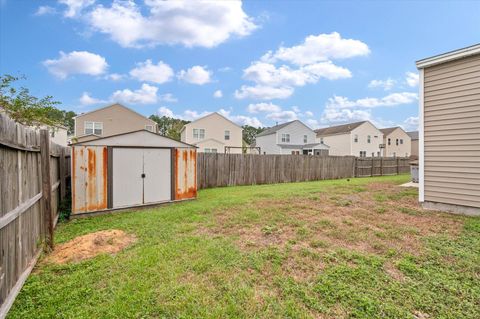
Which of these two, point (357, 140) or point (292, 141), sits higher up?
point (357, 140)

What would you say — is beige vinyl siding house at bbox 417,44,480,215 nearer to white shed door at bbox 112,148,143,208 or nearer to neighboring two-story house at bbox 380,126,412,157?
white shed door at bbox 112,148,143,208

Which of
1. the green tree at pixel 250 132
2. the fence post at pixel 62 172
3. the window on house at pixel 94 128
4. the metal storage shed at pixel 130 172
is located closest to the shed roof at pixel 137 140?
the metal storage shed at pixel 130 172

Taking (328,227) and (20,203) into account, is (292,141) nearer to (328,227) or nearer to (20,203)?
(328,227)

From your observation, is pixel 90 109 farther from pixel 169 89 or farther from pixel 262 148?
pixel 262 148

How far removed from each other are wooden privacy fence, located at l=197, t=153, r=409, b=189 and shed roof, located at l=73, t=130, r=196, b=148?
364 centimetres

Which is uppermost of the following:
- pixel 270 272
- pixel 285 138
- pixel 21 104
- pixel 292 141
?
pixel 285 138

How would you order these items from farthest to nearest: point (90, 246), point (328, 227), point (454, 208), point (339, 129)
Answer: point (339, 129), point (454, 208), point (328, 227), point (90, 246)

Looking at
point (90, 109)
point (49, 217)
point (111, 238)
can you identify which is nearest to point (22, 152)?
point (49, 217)

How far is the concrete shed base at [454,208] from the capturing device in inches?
216

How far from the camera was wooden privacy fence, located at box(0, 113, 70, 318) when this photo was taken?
2.20m

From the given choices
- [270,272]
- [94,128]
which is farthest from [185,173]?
[94,128]

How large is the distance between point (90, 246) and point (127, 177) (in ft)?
9.41

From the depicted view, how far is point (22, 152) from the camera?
9.27 ft

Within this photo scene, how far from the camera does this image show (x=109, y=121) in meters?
23.9
